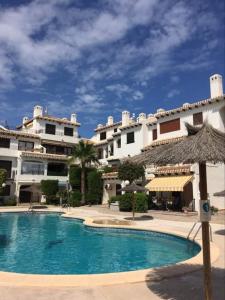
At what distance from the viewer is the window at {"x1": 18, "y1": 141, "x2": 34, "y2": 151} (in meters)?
58.0

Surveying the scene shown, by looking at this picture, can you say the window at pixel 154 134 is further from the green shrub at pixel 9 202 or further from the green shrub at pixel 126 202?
the green shrub at pixel 9 202

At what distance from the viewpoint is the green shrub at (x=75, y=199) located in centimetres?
4925

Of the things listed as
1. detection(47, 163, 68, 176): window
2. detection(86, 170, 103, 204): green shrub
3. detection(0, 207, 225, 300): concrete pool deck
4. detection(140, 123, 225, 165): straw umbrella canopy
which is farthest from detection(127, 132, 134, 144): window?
detection(140, 123, 225, 165): straw umbrella canopy

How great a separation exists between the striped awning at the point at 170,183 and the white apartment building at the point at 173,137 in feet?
0.89

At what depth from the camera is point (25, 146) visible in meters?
59.0

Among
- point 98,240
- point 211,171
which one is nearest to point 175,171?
point 211,171

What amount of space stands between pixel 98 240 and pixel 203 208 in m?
15.6

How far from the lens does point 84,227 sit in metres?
27.8

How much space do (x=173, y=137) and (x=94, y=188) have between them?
17716 millimetres

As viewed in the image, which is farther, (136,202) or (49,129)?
(49,129)

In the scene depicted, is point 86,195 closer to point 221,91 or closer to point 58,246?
point 221,91

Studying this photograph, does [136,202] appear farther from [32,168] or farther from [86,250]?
[32,168]

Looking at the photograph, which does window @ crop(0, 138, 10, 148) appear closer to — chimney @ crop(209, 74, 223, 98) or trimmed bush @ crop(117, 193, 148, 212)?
trimmed bush @ crop(117, 193, 148, 212)

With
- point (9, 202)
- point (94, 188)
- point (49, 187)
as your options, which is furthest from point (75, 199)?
point (9, 202)
